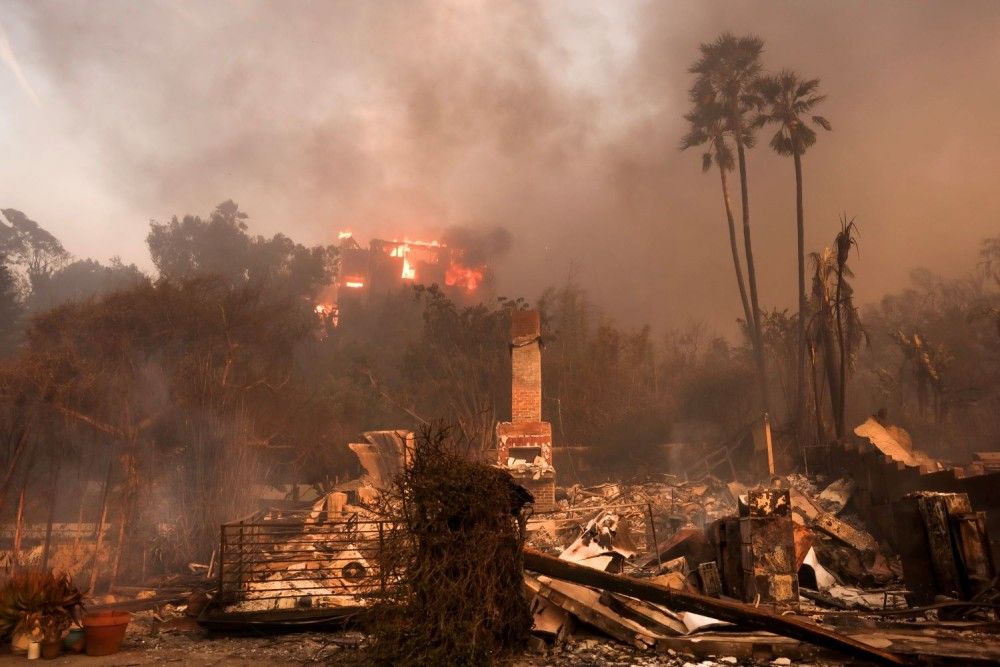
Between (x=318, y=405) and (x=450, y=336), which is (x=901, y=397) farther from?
(x=318, y=405)

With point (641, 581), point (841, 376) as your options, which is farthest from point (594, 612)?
point (841, 376)

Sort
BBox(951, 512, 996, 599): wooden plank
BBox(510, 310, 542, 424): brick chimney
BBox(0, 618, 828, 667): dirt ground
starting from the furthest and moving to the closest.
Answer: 1. BBox(510, 310, 542, 424): brick chimney
2. BBox(951, 512, 996, 599): wooden plank
3. BBox(0, 618, 828, 667): dirt ground

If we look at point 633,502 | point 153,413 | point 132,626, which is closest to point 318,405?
point 153,413

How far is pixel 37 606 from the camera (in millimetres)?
8602

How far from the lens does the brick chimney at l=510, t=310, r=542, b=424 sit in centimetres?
2052

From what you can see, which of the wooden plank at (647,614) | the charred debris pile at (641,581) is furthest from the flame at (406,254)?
the wooden plank at (647,614)

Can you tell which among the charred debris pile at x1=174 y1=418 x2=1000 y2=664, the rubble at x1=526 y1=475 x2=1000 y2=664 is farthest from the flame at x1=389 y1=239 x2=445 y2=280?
the charred debris pile at x1=174 y1=418 x2=1000 y2=664

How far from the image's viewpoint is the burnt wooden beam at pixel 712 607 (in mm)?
6473

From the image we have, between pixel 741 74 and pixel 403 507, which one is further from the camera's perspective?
pixel 741 74

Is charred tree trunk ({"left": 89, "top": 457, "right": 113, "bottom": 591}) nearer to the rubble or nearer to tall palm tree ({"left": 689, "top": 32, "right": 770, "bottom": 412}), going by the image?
the rubble

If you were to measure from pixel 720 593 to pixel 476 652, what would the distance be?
4.78 metres

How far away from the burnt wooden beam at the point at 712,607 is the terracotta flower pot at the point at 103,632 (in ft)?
18.2

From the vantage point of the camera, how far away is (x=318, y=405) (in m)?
27.8

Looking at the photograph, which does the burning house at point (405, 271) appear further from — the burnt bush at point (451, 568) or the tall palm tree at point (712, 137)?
the burnt bush at point (451, 568)
